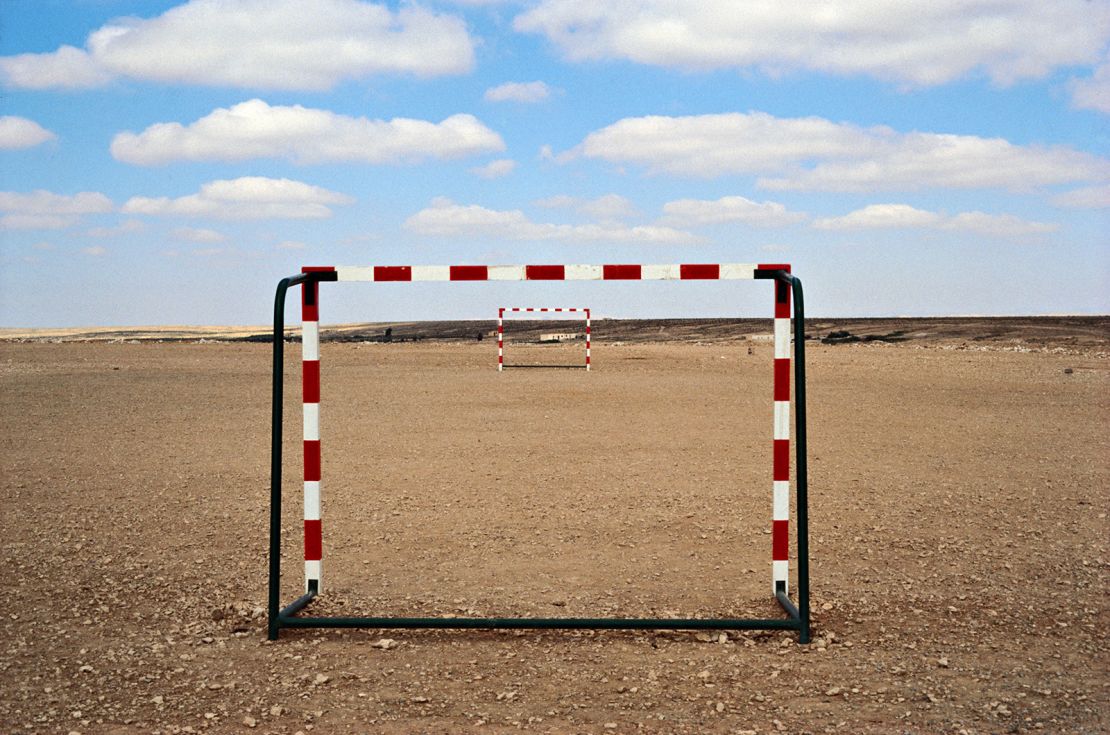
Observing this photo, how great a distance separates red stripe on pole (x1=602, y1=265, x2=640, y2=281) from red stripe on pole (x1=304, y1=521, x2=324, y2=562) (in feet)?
7.10

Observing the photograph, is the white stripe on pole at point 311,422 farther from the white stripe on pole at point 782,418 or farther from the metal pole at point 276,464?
the white stripe on pole at point 782,418

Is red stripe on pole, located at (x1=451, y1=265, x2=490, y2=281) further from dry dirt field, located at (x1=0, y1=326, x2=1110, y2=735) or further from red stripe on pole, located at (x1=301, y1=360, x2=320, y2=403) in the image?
dry dirt field, located at (x1=0, y1=326, x2=1110, y2=735)

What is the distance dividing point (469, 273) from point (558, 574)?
2.18m

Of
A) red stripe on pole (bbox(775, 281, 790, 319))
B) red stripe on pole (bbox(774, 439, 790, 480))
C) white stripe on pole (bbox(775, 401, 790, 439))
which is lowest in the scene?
red stripe on pole (bbox(774, 439, 790, 480))

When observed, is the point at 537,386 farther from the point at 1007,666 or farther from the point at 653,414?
the point at 1007,666

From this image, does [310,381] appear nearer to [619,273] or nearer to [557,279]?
[557,279]

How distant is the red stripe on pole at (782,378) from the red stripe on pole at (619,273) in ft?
3.06

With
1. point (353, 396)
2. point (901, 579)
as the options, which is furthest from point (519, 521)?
point (353, 396)

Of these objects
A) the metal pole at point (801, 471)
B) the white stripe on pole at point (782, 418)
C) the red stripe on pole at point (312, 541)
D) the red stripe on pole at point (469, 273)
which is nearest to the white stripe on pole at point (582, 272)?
the red stripe on pole at point (469, 273)

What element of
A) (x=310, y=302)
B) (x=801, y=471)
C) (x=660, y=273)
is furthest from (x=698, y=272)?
(x=310, y=302)

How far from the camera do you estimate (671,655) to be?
16.0 ft

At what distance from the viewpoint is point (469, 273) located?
5242 millimetres

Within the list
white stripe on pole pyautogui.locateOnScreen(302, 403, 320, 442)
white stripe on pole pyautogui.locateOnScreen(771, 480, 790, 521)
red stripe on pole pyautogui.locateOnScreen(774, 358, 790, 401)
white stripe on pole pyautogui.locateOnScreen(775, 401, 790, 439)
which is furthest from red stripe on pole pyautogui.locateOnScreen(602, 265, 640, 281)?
white stripe on pole pyautogui.locateOnScreen(302, 403, 320, 442)

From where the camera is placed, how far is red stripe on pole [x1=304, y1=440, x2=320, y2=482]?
557cm
